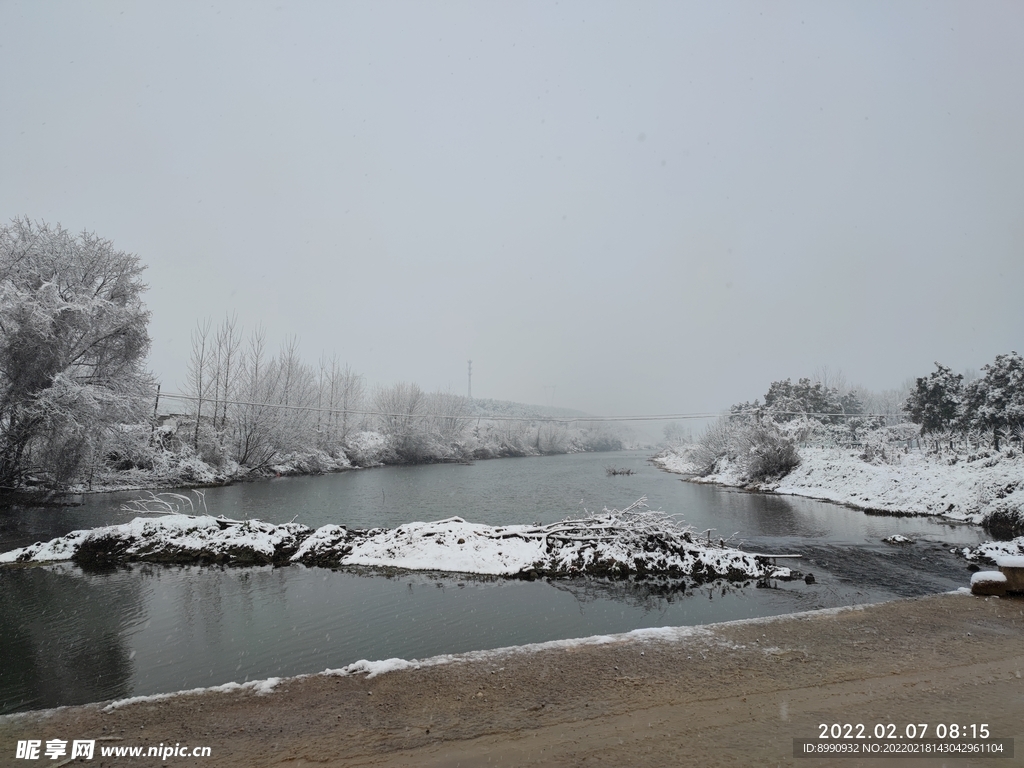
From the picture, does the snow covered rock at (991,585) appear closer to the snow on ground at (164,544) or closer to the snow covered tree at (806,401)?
the snow on ground at (164,544)

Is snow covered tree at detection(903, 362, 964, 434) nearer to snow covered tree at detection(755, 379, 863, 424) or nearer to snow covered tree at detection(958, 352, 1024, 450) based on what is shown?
snow covered tree at detection(958, 352, 1024, 450)

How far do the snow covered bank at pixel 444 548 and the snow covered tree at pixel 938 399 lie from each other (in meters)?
24.4

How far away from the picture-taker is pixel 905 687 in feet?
16.3

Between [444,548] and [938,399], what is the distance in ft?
99.5

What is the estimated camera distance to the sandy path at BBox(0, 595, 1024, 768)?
159 inches

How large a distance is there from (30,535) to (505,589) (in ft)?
46.3

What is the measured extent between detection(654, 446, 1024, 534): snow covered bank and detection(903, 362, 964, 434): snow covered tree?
2.24 meters

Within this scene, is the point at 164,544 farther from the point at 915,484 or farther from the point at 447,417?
the point at 447,417

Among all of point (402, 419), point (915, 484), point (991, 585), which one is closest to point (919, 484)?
point (915, 484)

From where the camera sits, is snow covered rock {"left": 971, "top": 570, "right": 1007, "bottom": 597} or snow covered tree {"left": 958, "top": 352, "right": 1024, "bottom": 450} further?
snow covered tree {"left": 958, "top": 352, "right": 1024, "bottom": 450}

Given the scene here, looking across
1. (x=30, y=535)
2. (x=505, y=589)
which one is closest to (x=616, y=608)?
(x=505, y=589)

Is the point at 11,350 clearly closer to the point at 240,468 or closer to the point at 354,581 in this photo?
the point at 240,468

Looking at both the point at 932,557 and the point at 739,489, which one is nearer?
the point at 932,557

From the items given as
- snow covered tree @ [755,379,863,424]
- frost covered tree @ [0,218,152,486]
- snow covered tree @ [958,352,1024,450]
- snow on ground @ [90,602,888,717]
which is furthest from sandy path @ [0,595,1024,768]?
snow covered tree @ [755,379,863,424]
